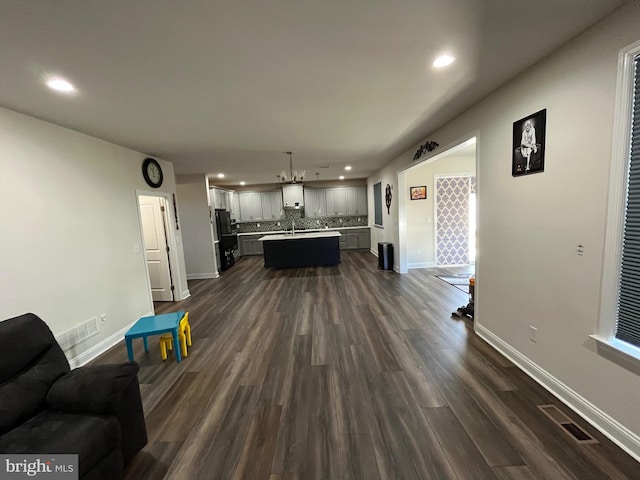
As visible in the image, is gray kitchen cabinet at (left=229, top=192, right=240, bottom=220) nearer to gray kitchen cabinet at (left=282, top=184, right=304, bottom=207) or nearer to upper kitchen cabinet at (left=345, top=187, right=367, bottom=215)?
gray kitchen cabinet at (left=282, top=184, right=304, bottom=207)

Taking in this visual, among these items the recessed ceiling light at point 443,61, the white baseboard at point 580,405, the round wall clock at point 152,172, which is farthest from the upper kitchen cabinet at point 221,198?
the white baseboard at point 580,405

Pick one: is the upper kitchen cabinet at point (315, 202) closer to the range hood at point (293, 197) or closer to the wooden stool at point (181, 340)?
the range hood at point (293, 197)

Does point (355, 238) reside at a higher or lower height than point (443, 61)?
lower

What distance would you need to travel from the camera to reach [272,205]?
951cm

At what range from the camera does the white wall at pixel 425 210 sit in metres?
5.99

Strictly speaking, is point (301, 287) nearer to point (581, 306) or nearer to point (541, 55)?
point (581, 306)

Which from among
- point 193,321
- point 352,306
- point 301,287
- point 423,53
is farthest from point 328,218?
point 423,53

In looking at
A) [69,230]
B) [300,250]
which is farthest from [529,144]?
[300,250]

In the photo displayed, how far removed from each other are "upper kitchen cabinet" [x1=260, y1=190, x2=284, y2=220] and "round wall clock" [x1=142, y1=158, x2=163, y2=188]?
492 cm

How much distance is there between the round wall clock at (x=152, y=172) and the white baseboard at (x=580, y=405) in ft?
17.6

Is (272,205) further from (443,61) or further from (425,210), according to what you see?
(443,61)

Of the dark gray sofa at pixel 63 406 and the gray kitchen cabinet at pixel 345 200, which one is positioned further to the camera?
the gray kitchen cabinet at pixel 345 200

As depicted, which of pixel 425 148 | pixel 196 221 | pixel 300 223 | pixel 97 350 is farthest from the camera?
pixel 300 223

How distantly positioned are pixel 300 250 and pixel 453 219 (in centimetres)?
393
